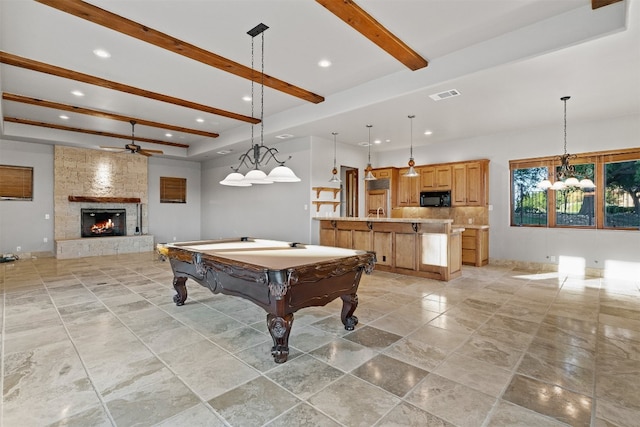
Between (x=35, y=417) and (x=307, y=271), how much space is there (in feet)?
6.20

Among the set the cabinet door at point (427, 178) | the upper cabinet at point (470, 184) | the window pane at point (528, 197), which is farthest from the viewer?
the cabinet door at point (427, 178)

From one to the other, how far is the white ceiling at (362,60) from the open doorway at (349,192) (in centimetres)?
255

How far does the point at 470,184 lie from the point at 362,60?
451cm

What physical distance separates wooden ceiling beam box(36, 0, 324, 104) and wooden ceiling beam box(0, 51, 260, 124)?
5.49 ft

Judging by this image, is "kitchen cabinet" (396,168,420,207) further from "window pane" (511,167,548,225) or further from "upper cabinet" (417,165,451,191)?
"window pane" (511,167,548,225)

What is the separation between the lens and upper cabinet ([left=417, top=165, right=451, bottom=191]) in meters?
7.63

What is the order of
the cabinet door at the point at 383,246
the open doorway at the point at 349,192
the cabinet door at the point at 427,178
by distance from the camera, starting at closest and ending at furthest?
1. the cabinet door at the point at 383,246
2. the cabinet door at the point at 427,178
3. the open doorway at the point at 349,192

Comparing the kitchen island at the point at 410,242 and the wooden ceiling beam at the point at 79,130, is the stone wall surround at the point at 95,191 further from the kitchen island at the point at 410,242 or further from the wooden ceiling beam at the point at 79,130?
the kitchen island at the point at 410,242

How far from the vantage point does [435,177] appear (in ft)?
25.7

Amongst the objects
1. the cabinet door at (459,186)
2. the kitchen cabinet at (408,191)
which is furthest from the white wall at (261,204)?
the cabinet door at (459,186)

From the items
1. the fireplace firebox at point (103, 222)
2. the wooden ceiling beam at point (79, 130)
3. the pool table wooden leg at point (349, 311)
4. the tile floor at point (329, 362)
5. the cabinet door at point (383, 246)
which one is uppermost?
the wooden ceiling beam at point (79, 130)

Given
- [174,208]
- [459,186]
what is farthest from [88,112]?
[459,186]

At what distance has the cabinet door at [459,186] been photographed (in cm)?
738

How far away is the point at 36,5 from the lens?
9.93ft
